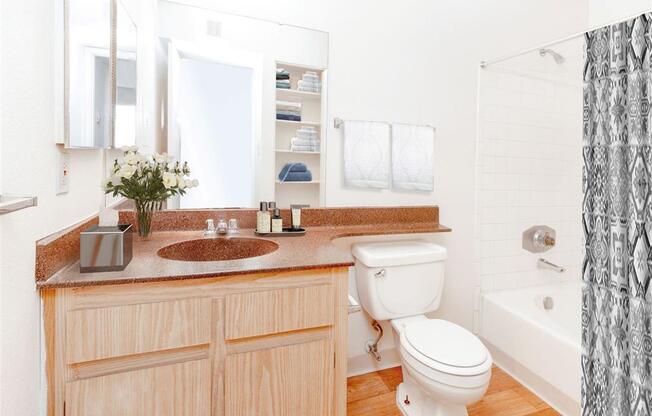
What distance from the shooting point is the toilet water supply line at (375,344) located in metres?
2.00

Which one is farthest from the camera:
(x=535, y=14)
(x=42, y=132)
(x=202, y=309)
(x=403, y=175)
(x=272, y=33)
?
(x=535, y=14)

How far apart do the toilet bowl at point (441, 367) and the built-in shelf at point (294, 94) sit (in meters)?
1.25

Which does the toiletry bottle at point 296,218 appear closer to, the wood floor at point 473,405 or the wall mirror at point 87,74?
the wall mirror at point 87,74

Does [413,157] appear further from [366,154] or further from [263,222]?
[263,222]

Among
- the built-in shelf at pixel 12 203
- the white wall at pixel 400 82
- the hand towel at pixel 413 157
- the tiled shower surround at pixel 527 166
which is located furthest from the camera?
the tiled shower surround at pixel 527 166

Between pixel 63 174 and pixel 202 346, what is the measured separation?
0.65m

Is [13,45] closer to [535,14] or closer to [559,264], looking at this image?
[535,14]

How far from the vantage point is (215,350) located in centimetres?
107

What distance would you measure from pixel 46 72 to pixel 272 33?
1.13 metres

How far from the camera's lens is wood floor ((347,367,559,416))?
1.76 metres

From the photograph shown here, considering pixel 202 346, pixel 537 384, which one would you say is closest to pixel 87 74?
pixel 202 346

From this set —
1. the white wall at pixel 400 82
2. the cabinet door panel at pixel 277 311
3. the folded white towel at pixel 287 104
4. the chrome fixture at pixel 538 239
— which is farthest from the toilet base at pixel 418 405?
the folded white towel at pixel 287 104

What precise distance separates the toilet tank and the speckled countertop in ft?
0.81

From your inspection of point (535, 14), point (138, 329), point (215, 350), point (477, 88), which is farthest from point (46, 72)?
point (535, 14)
